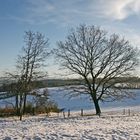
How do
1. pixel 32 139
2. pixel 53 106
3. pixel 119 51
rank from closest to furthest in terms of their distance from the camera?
pixel 32 139, pixel 119 51, pixel 53 106

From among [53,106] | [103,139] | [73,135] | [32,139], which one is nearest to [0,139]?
[32,139]

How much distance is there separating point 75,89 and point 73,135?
2467 cm

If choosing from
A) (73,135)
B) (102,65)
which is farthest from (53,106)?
(73,135)

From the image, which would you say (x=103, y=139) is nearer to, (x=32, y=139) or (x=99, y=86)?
(x=32, y=139)

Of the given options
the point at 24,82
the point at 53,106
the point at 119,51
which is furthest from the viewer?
the point at 53,106

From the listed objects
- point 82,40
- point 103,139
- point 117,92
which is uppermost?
point 82,40

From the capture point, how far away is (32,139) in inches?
593

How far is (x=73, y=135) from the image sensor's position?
16281 millimetres

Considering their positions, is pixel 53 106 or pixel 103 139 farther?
pixel 53 106

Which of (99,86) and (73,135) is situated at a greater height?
(99,86)

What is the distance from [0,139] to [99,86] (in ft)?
88.2

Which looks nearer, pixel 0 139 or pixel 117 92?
pixel 0 139

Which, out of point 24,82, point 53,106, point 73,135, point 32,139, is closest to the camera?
point 32,139

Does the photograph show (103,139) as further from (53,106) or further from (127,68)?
(53,106)
